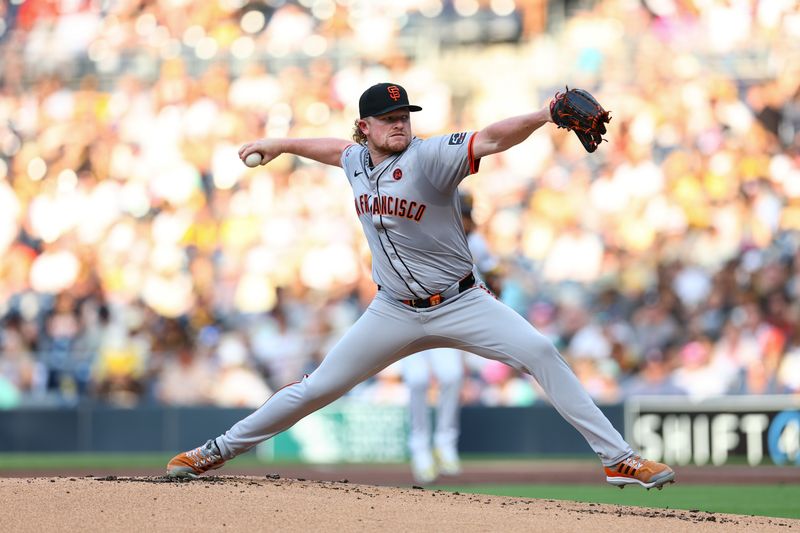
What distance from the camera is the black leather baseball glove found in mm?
5910

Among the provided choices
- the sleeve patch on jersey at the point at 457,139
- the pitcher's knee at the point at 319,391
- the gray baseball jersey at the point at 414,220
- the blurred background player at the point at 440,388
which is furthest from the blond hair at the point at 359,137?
the blurred background player at the point at 440,388

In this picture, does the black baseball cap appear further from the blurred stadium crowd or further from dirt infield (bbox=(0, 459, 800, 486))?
the blurred stadium crowd

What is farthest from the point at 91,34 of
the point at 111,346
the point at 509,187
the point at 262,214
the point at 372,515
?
the point at 372,515

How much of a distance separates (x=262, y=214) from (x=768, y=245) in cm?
634

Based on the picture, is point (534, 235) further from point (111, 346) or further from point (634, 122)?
point (111, 346)

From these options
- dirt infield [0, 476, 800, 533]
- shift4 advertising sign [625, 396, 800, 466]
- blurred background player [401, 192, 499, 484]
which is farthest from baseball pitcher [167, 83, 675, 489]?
shift4 advertising sign [625, 396, 800, 466]

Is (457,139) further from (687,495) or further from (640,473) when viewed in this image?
(687,495)

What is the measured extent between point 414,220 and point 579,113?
45.0 inches

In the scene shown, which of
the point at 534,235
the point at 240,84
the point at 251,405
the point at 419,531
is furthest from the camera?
the point at 240,84

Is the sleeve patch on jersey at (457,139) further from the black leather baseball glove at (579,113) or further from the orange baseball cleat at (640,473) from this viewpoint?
the orange baseball cleat at (640,473)

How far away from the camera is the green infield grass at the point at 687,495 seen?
28.6 feet

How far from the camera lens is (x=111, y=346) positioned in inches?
611

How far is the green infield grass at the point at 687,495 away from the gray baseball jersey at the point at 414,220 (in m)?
2.67

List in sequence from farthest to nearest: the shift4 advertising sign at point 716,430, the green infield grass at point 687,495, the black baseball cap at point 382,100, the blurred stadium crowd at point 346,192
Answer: the blurred stadium crowd at point 346,192, the shift4 advertising sign at point 716,430, the green infield grass at point 687,495, the black baseball cap at point 382,100
